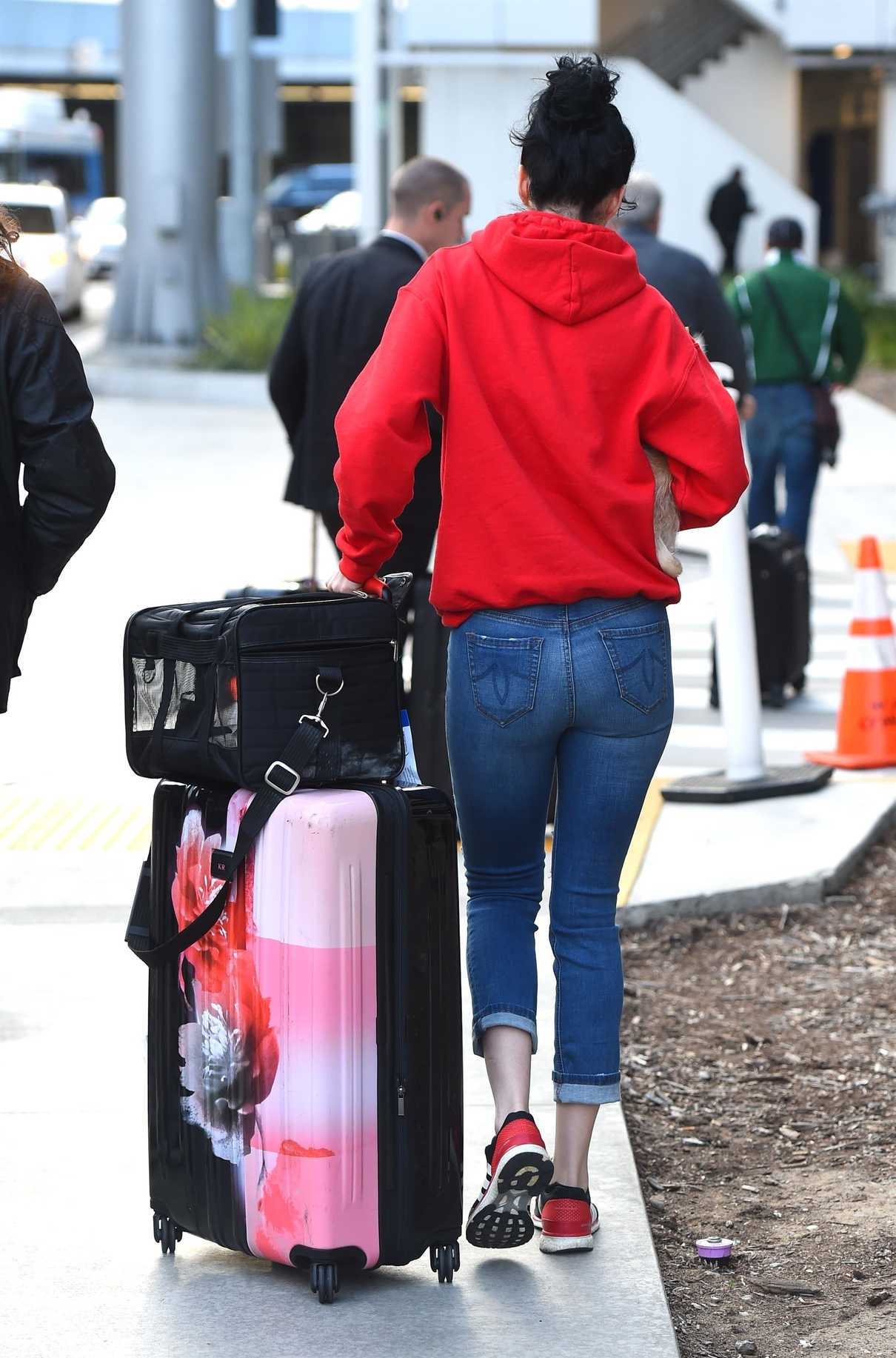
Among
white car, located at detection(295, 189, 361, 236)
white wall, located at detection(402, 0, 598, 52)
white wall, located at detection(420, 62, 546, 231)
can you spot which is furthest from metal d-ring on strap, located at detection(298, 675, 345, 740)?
white car, located at detection(295, 189, 361, 236)

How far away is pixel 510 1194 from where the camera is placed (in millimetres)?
3307

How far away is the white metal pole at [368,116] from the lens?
2677cm

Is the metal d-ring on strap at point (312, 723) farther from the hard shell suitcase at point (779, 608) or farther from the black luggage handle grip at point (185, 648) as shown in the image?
the hard shell suitcase at point (779, 608)

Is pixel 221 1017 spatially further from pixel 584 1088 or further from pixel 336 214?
pixel 336 214

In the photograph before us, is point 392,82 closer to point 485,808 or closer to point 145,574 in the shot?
point 145,574

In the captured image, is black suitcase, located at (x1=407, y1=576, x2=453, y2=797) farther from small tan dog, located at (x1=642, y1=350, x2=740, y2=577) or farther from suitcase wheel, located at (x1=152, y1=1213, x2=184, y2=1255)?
suitcase wheel, located at (x1=152, y1=1213, x2=184, y2=1255)

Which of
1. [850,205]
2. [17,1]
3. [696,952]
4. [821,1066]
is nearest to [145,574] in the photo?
[696,952]

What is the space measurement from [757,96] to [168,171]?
515 inches

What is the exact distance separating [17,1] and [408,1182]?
203ft

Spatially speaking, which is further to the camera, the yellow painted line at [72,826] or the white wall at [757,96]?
the white wall at [757,96]

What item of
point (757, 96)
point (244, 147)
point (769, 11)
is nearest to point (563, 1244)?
point (244, 147)

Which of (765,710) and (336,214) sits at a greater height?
(336,214)

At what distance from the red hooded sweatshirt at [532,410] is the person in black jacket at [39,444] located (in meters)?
0.48

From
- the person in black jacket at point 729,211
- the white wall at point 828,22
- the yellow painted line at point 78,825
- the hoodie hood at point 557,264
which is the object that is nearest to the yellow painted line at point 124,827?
the yellow painted line at point 78,825
